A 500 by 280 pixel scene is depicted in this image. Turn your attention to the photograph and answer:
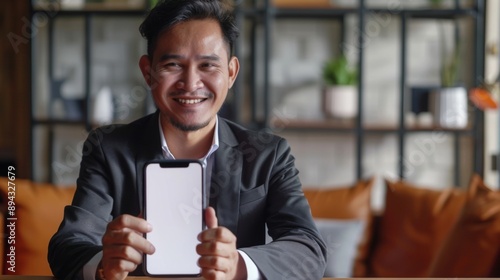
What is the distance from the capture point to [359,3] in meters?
2.70

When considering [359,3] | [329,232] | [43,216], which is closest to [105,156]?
[43,216]

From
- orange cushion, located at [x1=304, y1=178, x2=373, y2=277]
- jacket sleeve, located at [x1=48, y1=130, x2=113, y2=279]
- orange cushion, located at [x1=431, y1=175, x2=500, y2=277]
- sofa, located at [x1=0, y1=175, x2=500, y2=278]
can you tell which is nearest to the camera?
jacket sleeve, located at [x1=48, y1=130, x2=113, y2=279]

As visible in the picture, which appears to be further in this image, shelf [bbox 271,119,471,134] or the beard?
shelf [bbox 271,119,471,134]

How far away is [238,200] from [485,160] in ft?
7.48

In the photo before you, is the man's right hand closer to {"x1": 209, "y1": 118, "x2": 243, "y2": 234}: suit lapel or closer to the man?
the man

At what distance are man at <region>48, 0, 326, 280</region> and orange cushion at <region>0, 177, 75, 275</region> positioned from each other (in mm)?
334

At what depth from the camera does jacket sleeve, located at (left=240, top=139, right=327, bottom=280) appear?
0.70 metres

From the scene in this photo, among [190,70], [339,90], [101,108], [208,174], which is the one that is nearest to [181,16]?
[190,70]

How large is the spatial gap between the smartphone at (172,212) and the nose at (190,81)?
7cm

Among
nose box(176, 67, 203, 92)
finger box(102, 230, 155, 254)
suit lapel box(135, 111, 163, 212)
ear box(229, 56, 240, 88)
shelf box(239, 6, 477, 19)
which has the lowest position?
finger box(102, 230, 155, 254)

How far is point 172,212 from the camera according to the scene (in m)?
0.60

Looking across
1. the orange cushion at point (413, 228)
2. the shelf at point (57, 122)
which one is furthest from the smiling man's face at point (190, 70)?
the shelf at point (57, 122)

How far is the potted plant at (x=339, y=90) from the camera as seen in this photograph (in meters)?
2.73

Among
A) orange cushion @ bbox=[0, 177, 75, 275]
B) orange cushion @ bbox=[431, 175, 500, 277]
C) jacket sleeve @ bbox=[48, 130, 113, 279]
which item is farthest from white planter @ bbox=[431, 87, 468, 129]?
jacket sleeve @ bbox=[48, 130, 113, 279]
